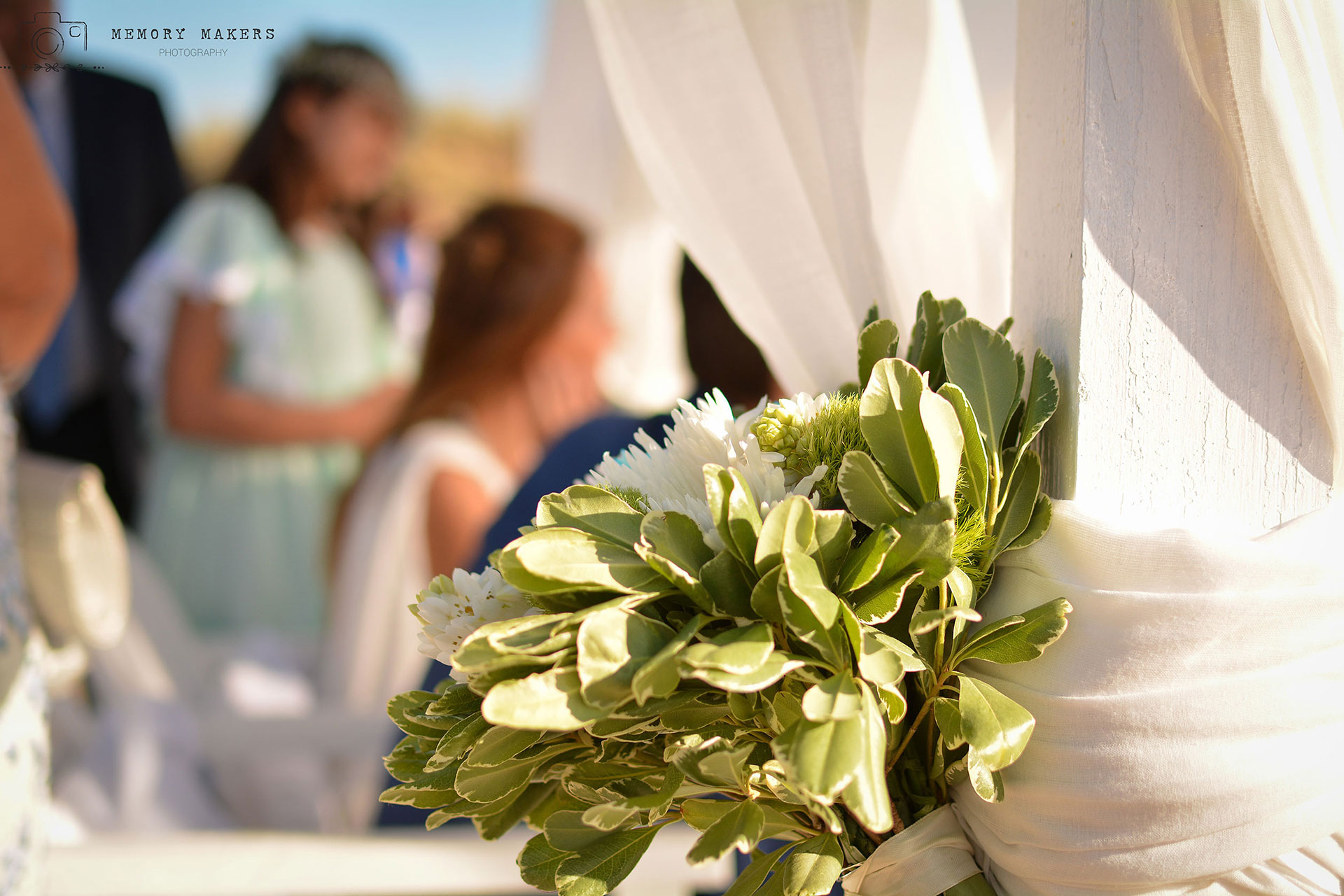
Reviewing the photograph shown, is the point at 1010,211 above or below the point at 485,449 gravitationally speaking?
above

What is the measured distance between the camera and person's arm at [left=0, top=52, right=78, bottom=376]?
3.09 feet

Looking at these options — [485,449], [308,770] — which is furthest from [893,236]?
[308,770]

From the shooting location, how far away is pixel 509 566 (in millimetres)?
430

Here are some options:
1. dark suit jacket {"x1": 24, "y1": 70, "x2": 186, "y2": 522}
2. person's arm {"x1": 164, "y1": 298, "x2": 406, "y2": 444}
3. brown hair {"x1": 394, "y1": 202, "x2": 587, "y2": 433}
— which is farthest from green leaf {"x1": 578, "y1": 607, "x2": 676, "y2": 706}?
dark suit jacket {"x1": 24, "y1": 70, "x2": 186, "y2": 522}

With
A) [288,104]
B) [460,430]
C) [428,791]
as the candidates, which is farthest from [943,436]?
[288,104]

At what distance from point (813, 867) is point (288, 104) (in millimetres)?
2664

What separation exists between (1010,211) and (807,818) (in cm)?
52

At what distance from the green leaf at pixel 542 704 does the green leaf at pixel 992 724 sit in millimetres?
181

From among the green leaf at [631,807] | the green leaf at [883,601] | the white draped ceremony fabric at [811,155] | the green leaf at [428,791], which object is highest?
the white draped ceremony fabric at [811,155]

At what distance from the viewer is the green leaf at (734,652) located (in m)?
0.39

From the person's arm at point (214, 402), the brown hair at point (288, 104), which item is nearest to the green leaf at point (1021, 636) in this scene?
the person's arm at point (214, 402)

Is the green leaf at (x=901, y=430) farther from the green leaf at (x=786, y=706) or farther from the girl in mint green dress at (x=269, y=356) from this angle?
the girl in mint green dress at (x=269, y=356)

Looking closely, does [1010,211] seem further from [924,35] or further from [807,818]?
[807,818]

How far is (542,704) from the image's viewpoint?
1.32 ft
